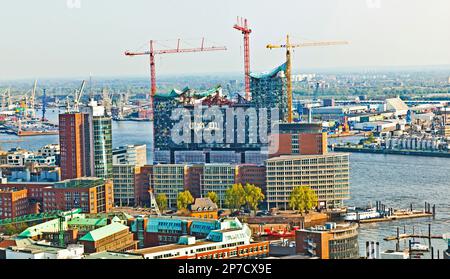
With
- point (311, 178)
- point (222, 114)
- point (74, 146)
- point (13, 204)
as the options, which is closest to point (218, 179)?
→ point (311, 178)

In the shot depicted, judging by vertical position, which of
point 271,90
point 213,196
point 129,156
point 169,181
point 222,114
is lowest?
point 213,196

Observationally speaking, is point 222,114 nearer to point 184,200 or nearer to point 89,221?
point 184,200

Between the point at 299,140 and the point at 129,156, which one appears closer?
the point at 299,140

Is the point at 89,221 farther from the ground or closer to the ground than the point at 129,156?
closer to the ground

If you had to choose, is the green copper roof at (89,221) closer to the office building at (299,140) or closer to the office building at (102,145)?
the office building at (102,145)

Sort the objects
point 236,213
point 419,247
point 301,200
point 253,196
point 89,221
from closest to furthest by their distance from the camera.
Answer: point 419,247 → point 89,221 → point 236,213 → point 301,200 → point 253,196

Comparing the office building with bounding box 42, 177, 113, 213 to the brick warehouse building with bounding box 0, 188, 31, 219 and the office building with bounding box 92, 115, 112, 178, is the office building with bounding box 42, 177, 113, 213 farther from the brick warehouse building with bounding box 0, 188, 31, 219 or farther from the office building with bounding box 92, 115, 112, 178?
the office building with bounding box 92, 115, 112, 178
